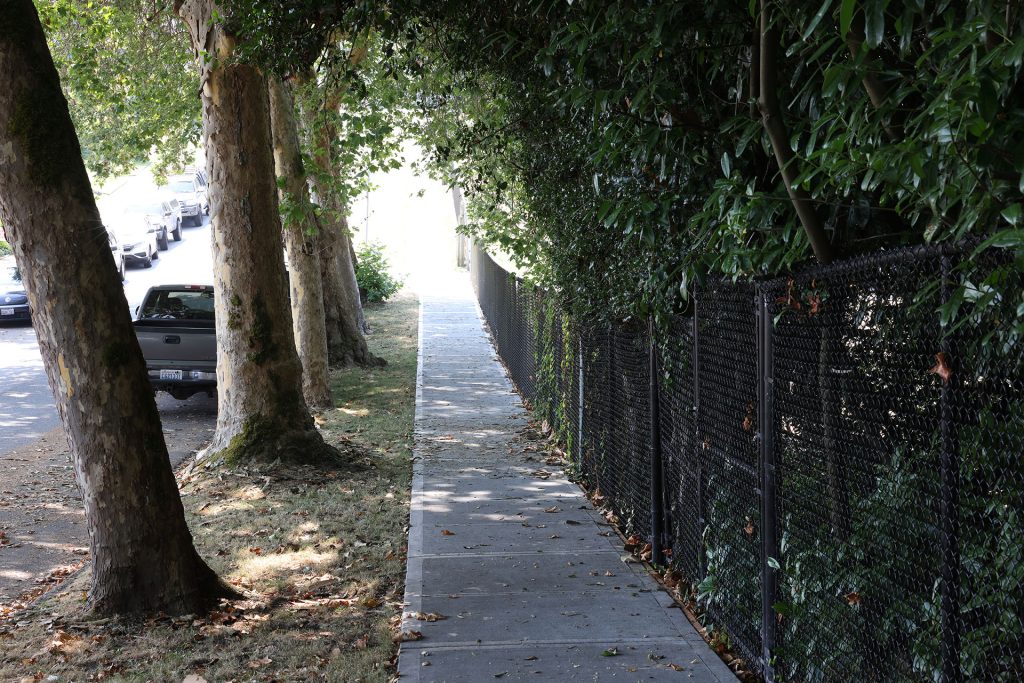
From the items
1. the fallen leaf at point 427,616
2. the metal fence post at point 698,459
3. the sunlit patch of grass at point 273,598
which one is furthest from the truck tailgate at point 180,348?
the metal fence post at point 698,459

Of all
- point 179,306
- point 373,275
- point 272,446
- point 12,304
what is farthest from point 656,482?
point 373,275

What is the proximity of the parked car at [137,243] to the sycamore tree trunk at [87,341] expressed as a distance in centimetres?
2956

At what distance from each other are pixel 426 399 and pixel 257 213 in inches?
→ 240

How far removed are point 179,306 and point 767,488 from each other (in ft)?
43.6

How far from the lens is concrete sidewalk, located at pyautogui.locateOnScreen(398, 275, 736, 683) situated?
5367 mm

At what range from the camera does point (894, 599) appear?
3.60m

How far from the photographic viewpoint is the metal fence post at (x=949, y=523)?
3117 mm

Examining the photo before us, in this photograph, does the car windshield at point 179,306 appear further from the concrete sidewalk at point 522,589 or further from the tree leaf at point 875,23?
the tree leaf at point 875,23

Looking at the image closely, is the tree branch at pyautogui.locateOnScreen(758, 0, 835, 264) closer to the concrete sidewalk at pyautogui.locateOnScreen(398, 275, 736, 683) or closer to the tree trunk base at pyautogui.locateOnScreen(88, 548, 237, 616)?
the concrete sidewalk at pyautogui.locateOnScreen(398, 275, 736, 683)

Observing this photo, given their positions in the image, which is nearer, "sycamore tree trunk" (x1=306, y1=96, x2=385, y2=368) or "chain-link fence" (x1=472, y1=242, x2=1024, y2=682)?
"chain-link fence" (x1=472, y1=242, x2=1024, y2=682)

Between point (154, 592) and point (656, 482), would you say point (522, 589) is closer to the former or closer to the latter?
point (656, 482)

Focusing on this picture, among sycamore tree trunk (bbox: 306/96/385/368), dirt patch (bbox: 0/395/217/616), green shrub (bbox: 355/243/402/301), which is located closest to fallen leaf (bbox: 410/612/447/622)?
dirt patch (bbox: 0/395/217/616)

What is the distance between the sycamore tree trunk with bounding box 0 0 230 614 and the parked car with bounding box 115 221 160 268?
2956 cm

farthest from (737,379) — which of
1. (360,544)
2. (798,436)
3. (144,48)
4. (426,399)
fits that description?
(144,48)
